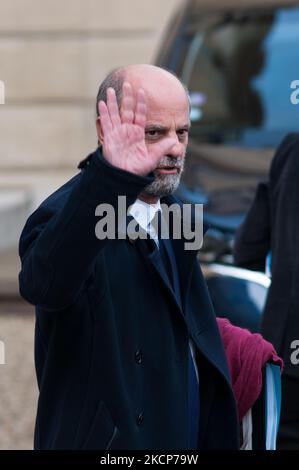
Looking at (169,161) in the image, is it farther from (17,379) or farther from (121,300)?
(17,379)

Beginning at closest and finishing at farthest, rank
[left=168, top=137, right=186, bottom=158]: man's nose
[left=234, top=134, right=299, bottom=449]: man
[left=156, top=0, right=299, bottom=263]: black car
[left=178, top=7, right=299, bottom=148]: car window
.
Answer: [left=168, top=137, right=186, bottom=158]: man's nose → [left=234, top=134, right=299, bottom=449]: man → [left=156, top=0, right=299, bottom=263]: black car → [left=178, top=7, right=299, bottom=148]: car window

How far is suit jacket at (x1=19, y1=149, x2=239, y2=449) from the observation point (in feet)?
7.67

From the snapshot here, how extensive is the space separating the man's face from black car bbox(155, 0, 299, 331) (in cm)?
250

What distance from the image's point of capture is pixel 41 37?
10.5m

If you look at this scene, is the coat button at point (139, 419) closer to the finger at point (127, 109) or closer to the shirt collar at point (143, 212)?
the shirt collar at point (143, 212)

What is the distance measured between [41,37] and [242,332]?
804 cm

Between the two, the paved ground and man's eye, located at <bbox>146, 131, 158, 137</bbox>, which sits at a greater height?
man's eye, located at <bbox>146, 131, 158, 137</bbox>

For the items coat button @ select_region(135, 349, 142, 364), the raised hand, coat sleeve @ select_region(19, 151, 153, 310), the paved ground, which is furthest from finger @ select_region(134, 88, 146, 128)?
the paved ground

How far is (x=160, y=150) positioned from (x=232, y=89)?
415 cm

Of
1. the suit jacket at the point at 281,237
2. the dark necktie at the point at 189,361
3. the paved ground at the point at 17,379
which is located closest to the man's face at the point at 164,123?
the dark necktie at the point at 189,361

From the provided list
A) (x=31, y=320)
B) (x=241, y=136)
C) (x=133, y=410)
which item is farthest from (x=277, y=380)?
(x=31, y=320)

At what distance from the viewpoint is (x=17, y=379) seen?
6.80 metres

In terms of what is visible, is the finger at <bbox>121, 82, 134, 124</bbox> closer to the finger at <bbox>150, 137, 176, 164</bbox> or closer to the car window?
the finger at <bbox>150, 137, 176, 164</bbox>

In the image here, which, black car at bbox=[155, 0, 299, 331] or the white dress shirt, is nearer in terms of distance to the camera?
the white dress shirt
